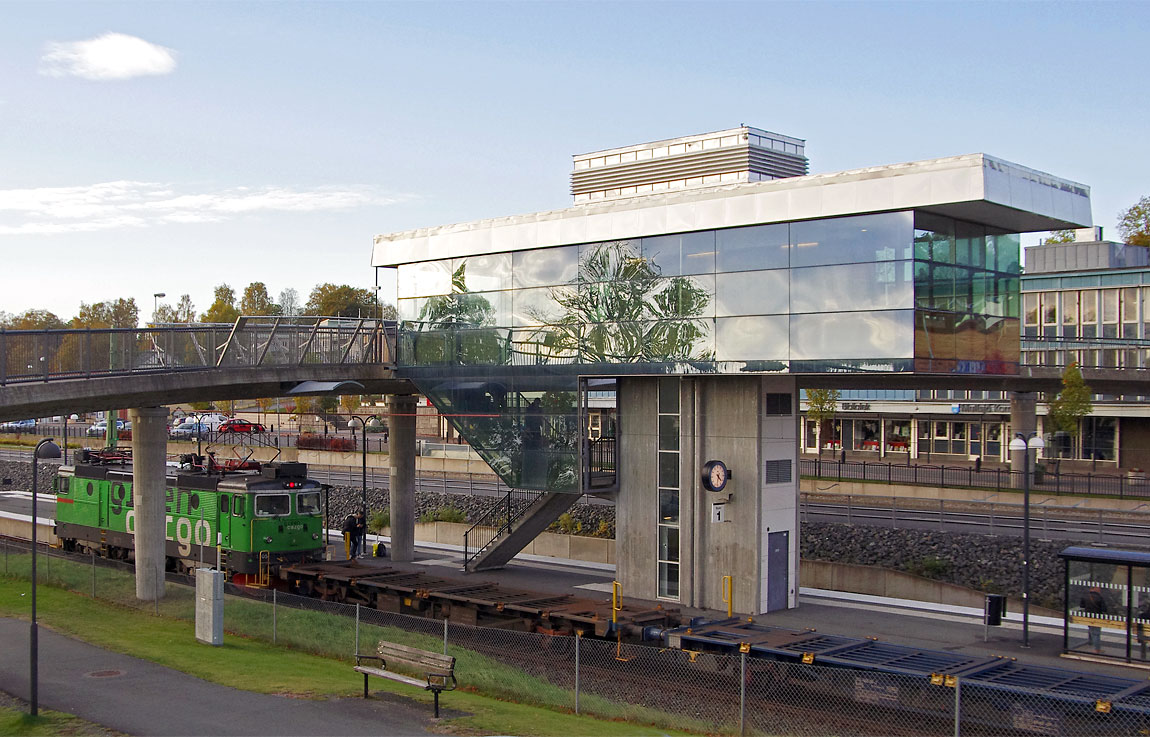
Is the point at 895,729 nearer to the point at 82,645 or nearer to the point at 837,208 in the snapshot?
the point at 837,208

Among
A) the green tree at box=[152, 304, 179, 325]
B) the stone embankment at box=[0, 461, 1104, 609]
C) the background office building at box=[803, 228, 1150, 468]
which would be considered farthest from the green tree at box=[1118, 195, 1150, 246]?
the green tree at box=[152, 304, 179, 325]

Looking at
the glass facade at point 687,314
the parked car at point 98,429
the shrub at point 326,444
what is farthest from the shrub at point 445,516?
the parked car at point 98,429

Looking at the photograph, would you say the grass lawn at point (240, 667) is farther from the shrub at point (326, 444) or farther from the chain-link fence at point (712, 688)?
the shrub at point (326, 444)

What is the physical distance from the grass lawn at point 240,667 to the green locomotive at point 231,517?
3738mm

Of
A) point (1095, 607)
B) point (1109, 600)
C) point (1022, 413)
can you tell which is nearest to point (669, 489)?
point (1095, 607)

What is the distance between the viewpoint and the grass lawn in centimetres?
1712

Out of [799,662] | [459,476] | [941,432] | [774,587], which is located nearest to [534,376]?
[774,587]

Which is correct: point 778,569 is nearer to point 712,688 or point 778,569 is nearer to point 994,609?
point 994,609

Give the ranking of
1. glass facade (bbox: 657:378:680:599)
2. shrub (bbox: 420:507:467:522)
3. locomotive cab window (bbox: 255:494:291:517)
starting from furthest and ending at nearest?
1. shrub (bbox: 420:507:467:522)
2. locomotive cab window (bbox: 255:494:291:517)
3. glass facade (bbox: 657:378:680:599)

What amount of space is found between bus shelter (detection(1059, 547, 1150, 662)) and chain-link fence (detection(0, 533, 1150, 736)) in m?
4.29

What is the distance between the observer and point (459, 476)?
64250mm

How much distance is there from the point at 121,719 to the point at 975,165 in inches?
781

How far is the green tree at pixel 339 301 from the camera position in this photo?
107 m

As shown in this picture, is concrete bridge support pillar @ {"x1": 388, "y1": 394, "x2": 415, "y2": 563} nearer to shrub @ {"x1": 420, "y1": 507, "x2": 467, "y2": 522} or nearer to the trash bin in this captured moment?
shrub @ {"x1": 420, "y1": 507, "x2": 467, "y2": 522}
